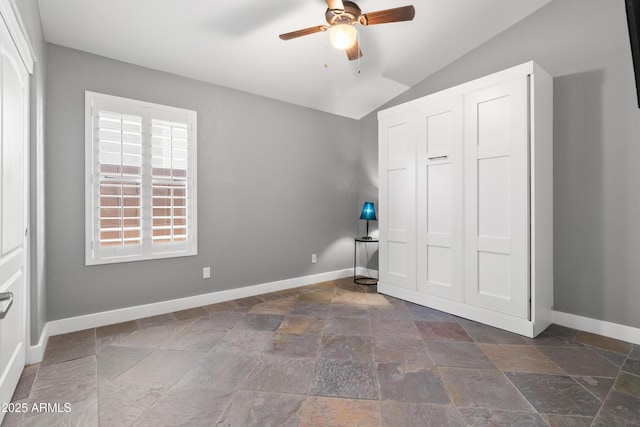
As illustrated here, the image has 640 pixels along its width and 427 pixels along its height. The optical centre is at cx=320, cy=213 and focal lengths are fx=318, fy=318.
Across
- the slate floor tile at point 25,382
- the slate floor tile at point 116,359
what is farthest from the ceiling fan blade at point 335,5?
the slate floor tile at point 25,382

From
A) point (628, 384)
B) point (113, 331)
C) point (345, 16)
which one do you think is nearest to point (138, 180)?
point (113, 331)

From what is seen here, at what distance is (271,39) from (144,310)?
2.90 meters

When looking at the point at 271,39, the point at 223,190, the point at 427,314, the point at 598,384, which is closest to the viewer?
the point at 598,384

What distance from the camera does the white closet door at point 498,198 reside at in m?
2.70

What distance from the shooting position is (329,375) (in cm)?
209

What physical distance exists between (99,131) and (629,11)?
3.76 m

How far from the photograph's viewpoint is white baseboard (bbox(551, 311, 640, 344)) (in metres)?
2.59

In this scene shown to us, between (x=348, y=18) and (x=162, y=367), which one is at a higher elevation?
(x=348, y=18)

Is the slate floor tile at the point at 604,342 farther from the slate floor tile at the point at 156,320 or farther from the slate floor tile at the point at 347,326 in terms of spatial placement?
the slate floor tile at the point at 156,320

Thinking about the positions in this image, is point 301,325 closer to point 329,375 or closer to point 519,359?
point 329,375

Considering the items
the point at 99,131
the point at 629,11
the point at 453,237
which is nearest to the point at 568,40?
the point at 629,11

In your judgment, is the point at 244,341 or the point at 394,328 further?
the point at 394,328

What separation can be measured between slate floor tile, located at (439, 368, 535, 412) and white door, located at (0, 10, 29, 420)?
7.57 feet

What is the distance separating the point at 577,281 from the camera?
9.43 feet
